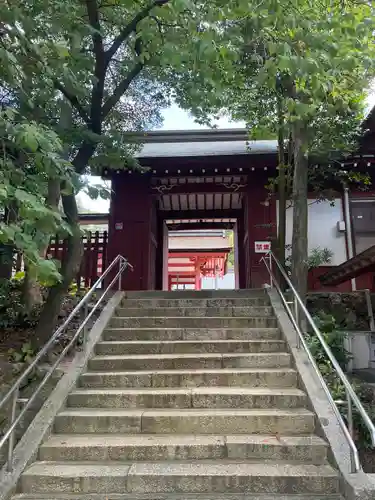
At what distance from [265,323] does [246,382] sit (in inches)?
49.5

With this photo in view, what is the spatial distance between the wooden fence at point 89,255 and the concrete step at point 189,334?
2.59 metres

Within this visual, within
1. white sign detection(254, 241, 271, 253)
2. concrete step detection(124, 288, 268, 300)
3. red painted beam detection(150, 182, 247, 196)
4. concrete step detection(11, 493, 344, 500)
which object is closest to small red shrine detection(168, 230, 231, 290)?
red painted beam detection(150, 182, 247, 196)

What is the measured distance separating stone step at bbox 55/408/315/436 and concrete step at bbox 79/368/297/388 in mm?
482

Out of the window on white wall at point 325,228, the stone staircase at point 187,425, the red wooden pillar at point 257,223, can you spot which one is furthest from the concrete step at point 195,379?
the window on white wall at point 325,228

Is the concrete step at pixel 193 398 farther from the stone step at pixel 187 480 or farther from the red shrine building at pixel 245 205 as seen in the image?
the red shrine building at pixel 245 205

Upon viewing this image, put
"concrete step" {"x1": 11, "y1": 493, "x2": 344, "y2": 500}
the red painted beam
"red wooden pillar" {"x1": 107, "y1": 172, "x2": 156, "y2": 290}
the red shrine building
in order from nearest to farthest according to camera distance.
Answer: "concrete step" {"x1": 11, "y1": 493, "x2": 344, "y2": 500} < the red shrine building < "red wooden pillar" {"x1": 107, "y1": 172, "x2": 156, "y2": 290} < the red painted beam

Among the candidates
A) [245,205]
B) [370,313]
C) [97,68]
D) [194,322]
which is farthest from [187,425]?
[245,205]

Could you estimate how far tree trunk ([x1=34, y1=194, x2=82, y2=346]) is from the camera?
418 cm

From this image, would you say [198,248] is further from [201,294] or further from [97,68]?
[97,68]

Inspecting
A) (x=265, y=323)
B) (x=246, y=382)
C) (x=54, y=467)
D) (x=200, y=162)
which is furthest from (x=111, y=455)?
(x=200, y=162)

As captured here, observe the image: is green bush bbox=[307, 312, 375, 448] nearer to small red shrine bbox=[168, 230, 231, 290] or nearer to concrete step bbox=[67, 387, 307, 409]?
concrete step bbox=[67, 387, 307, 409]

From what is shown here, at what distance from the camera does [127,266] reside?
795 centimetres

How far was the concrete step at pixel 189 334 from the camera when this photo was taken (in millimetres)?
4922

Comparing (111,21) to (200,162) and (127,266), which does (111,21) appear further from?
(127,266)
